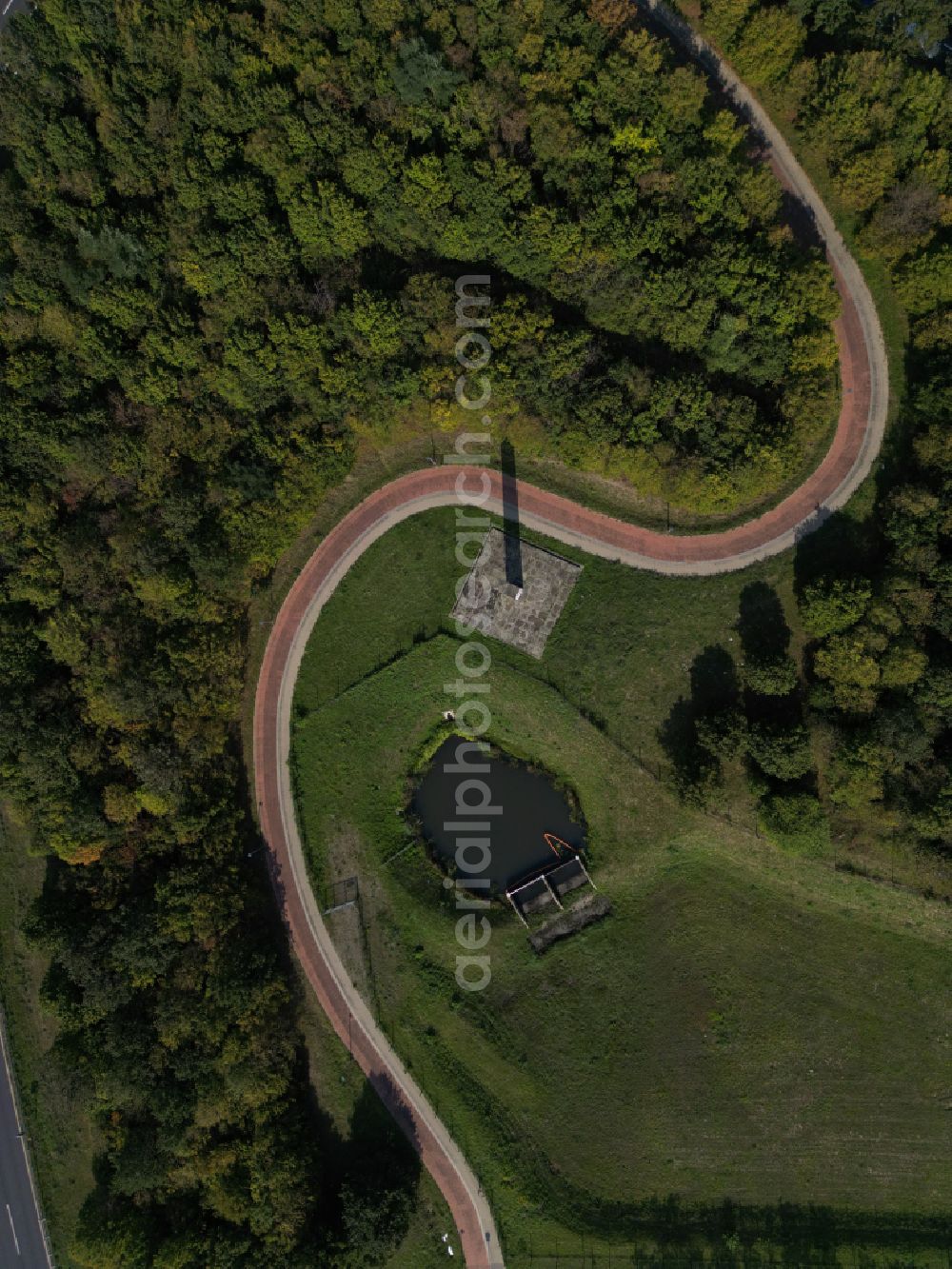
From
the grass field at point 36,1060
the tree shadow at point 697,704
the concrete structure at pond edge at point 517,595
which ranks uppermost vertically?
the concrete structure at pond edge at point 517,595

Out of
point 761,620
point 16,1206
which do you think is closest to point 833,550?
point 761,620

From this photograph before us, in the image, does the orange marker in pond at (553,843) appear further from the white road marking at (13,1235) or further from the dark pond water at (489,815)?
the white road marking at (13,1235)

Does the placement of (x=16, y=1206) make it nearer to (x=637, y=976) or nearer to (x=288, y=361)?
(x=637, y=976)

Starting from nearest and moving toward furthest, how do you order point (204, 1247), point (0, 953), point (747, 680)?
point (204, 1247), point (747, 680), point (0, 953)

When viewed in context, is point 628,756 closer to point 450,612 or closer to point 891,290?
point 450,612

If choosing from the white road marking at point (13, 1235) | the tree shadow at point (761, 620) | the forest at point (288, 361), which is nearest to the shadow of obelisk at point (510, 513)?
the forest at point (288, 361)

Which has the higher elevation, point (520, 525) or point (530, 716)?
point (520, 525)

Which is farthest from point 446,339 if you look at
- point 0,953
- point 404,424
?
point 0,953
